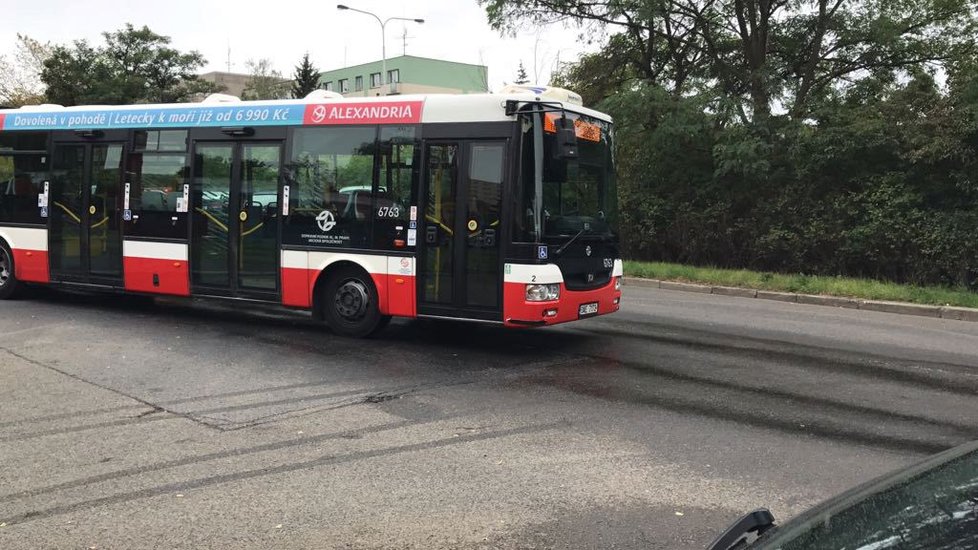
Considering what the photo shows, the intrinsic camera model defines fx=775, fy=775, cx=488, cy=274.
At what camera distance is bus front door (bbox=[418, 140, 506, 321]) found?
28.0 feet

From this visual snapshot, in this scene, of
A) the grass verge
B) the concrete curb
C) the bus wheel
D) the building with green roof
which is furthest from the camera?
the building with green roof

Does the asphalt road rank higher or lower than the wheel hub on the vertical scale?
lower

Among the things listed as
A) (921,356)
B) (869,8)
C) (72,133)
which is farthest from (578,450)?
(869,8)

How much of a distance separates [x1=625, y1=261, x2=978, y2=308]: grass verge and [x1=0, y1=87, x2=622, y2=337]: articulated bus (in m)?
7.05

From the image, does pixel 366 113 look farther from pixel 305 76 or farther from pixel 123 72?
pixel 305 76

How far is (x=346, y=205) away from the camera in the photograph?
30.9ft

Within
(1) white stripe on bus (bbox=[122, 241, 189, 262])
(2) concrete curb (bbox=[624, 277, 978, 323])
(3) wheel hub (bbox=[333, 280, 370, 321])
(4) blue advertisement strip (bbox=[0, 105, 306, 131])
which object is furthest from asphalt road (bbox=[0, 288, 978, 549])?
(2) concrete curb (bbox=[624, 277, 978, 323])

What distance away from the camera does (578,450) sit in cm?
545

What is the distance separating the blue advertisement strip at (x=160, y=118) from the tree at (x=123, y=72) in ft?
119

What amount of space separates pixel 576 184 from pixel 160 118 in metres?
6.11

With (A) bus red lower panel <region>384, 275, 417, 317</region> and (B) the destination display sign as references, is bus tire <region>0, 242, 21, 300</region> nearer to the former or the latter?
(B) the destination display sign

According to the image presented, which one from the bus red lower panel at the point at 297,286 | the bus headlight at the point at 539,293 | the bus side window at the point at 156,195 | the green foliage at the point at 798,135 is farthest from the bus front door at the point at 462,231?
the green foliage at the point at 798,135

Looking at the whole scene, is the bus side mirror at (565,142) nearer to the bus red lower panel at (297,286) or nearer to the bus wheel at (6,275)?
the bus red lower panel at (297,286)

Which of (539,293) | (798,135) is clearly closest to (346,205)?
(539,293)
